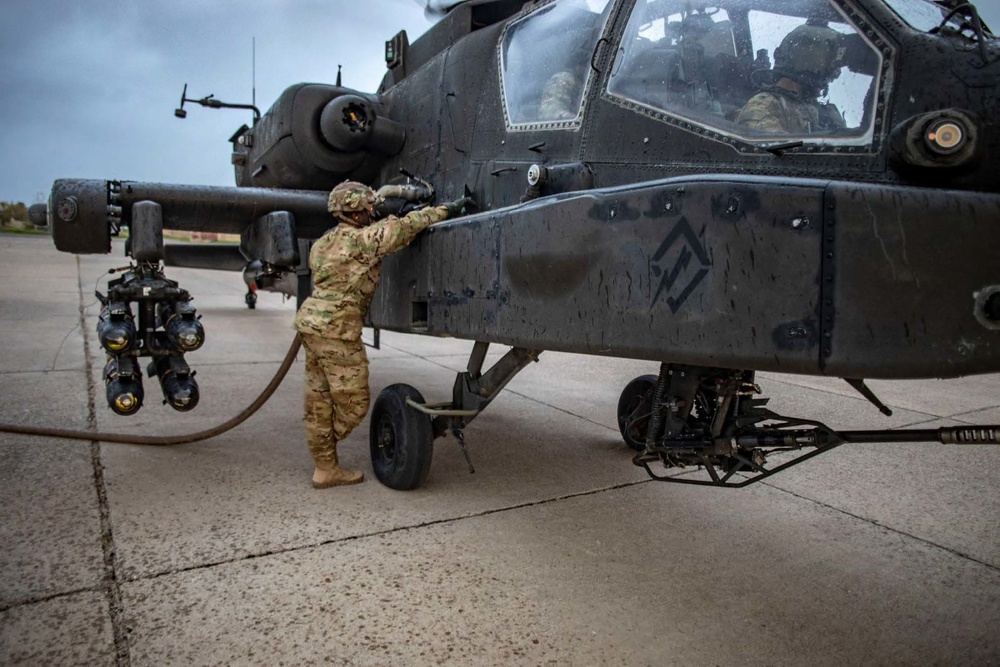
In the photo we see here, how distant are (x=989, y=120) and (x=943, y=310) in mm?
646

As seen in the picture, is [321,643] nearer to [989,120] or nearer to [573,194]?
[573,194]

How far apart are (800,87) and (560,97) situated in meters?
1.04

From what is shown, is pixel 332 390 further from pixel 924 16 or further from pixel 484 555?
pixel 924 16

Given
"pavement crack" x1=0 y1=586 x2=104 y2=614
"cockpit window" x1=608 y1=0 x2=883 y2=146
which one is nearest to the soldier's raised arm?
"cockpit window" x1=608 y1=0 x2=883 y2=146

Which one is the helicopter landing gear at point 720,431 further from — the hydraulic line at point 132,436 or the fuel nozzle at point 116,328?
the fuel nozzle at point 116,328

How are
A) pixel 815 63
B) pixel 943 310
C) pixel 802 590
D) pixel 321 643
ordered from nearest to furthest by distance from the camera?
pixel 943 310 → pixel 321 643 → pixel 815 63 → pixel 802 590

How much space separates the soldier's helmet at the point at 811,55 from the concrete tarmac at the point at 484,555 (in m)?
1.79

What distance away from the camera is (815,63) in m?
2.26

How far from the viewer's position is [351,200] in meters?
3.46

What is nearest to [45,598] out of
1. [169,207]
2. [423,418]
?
[423,418]

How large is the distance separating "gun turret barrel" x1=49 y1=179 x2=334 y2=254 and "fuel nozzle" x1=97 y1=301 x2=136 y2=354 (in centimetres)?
60

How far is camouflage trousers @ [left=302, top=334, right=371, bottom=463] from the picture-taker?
3.44m

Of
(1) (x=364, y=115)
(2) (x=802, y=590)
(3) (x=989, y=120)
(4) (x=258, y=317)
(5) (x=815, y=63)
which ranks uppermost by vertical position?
(1) (x=364, y=115)

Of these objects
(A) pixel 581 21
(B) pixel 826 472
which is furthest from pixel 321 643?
(B) pixel 826 472
